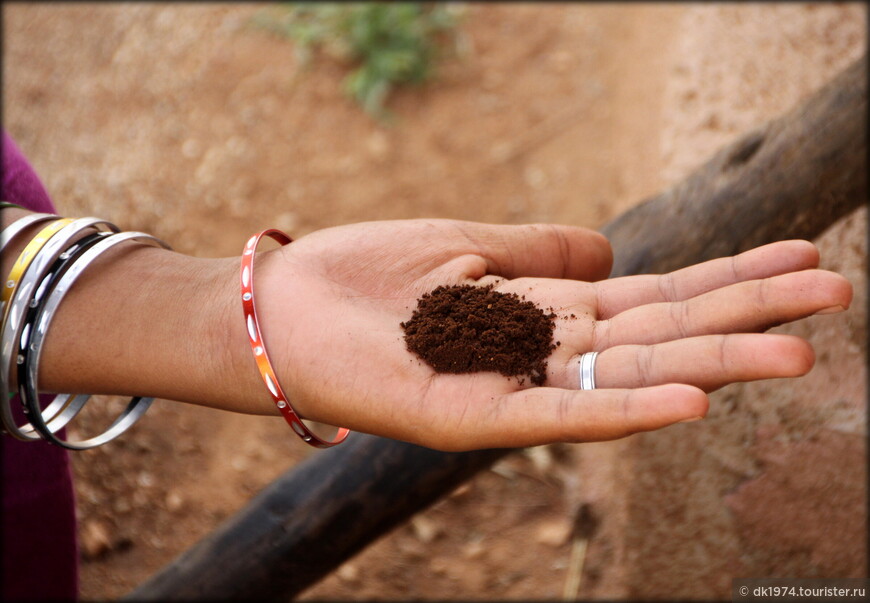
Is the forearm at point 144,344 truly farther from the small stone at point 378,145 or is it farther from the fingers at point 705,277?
the small stone at point 378,145

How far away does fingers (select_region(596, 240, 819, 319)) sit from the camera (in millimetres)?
1429

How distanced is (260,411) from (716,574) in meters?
1.74

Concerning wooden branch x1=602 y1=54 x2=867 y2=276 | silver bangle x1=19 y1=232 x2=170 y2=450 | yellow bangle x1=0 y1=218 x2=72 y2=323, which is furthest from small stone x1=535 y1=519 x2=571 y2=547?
yellow bangle x1=0 y1=218 x2=72 y2=323

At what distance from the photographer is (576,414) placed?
4.41 feet

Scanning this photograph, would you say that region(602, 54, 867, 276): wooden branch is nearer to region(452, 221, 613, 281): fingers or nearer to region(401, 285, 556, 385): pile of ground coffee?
region(452, 221, 613, 281): fingers

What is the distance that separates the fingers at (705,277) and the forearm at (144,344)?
2.71 feet

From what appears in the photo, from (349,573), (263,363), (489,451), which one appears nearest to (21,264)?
(263,363)

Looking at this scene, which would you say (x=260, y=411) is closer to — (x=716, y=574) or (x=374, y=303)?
(x=374, y=303)

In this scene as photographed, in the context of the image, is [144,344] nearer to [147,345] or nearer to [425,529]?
[147,345]

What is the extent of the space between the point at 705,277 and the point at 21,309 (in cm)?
147

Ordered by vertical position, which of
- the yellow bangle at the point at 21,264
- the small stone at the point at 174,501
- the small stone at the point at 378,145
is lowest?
the small stone at the point at 174,501

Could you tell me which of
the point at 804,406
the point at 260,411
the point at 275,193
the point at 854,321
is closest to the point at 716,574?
the point at 804,406

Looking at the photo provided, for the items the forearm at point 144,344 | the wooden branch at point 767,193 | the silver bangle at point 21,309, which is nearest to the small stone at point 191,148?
the forearm at point 144,344

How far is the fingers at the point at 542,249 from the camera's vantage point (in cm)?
184
